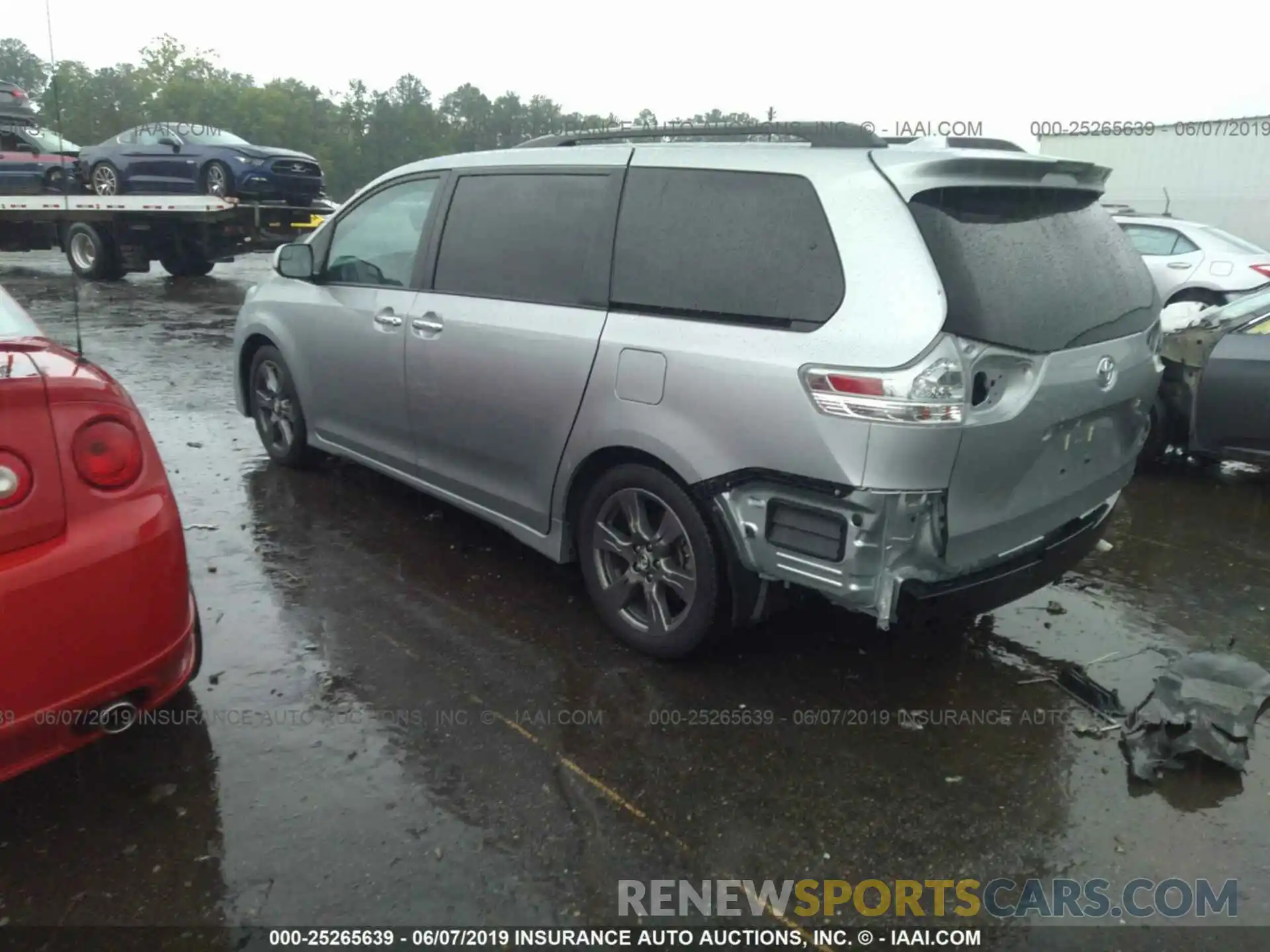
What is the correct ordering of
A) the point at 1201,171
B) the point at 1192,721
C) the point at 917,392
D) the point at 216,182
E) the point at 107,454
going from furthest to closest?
the point at 1201,171
the point at 216,182
the point at 1192,721
the point at 917,392
the point at 107,454

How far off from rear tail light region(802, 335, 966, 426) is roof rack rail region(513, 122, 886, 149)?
832 millimetres

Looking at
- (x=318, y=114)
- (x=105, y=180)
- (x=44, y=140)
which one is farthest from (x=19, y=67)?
(x=105, y=180)

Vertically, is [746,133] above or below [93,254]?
above

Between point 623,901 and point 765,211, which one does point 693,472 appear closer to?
point 765,211

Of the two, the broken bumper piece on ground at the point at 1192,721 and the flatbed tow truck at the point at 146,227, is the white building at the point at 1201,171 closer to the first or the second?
the flatbed tow truck at the point at 146,227

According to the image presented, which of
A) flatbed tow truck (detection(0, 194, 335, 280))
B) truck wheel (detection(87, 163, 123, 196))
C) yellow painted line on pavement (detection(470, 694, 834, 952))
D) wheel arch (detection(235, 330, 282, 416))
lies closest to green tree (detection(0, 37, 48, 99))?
truck wheel (detection(87, 163, 123, 196))

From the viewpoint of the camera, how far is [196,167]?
15359 millimetres

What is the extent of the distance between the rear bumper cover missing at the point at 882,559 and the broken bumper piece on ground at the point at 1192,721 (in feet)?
1.83

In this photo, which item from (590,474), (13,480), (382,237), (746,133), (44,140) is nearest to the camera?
(13,480)

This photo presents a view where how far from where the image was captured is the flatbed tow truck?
13930 millimetres

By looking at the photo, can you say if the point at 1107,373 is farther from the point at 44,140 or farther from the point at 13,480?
the point at 44,140

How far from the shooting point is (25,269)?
706 inches

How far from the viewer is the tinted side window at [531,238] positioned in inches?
142

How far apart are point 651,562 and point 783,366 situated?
938 mm
